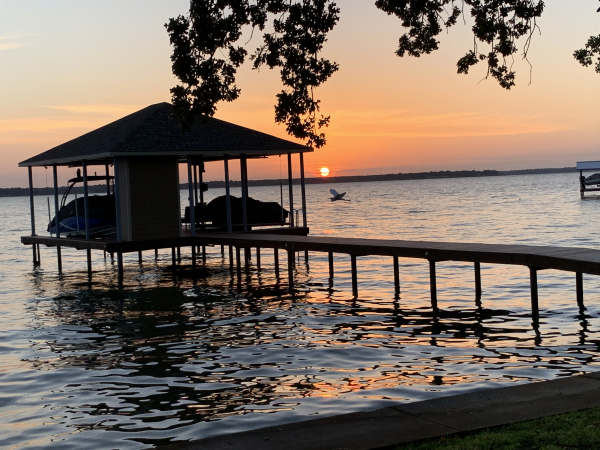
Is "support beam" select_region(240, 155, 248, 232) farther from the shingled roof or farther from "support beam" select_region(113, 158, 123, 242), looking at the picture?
"support beam" select_region(113, 158, 123, 242)

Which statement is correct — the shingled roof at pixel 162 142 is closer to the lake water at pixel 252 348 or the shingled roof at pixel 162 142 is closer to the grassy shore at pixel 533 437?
the lake water at pixel 252 348

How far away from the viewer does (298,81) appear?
1430cm

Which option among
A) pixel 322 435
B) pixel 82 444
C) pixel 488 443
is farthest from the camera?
pixel 82 444

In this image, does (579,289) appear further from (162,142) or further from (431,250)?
(162,142)

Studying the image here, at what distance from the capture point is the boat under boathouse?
77.5 feet

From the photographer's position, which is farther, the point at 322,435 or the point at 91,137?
the point at 91,137

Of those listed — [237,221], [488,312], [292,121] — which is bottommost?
[488,312]

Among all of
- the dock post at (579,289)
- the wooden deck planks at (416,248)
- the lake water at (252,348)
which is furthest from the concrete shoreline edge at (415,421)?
the dock post at (579,289)

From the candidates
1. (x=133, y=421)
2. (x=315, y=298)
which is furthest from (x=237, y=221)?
(x=133, y=421)

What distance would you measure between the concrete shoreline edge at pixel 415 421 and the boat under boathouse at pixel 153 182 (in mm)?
16143

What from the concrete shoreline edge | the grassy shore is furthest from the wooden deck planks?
the grassy shore

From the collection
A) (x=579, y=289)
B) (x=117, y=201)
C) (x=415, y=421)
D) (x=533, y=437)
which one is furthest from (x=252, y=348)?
(x=117, y=201)

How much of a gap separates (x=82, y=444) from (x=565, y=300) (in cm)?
1347

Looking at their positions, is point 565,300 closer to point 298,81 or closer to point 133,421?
point 298,81
